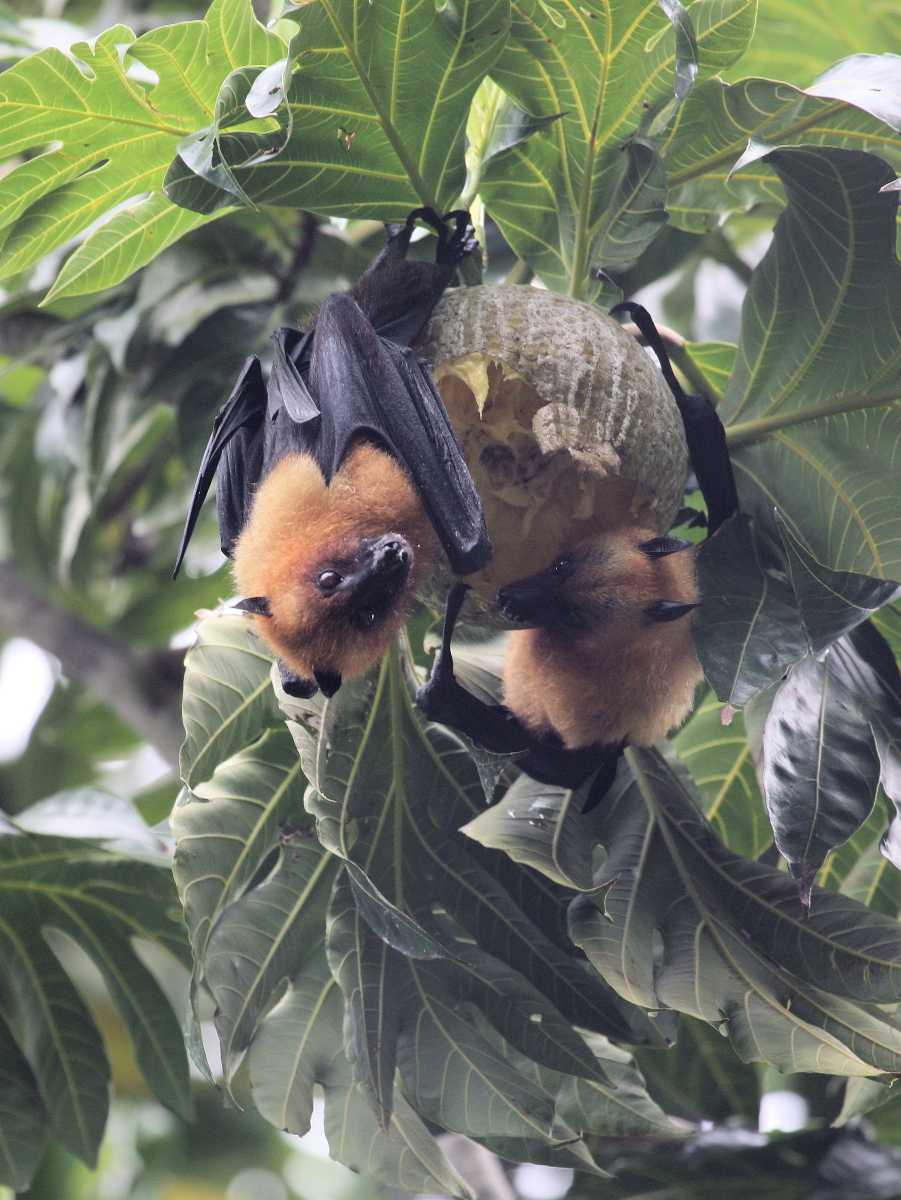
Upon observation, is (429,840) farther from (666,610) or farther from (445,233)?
(445,233)

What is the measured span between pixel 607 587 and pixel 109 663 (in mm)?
2266

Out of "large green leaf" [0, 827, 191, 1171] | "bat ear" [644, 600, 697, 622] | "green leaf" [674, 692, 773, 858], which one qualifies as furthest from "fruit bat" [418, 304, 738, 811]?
"large green leaf" [0, 827, 191, 1171]

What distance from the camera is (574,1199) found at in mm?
3350

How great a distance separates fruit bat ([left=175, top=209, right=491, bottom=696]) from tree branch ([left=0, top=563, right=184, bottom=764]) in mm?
1686

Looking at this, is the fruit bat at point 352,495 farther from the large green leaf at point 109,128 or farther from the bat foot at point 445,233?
the large green leaf at point 109,128

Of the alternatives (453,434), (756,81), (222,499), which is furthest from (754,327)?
(222,499)

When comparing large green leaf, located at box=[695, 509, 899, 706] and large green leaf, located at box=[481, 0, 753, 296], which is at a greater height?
large green leaf, located at box=[481, 0, 753, 296]

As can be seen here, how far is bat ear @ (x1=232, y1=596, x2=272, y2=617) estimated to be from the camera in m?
1.89

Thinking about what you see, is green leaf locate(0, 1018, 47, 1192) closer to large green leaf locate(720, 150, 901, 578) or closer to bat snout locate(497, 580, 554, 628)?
bat snout locate(497, 580, 554, 628)

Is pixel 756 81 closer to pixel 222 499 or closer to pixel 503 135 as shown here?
pixel 503 135

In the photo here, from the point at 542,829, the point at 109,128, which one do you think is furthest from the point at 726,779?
the point at 109,128

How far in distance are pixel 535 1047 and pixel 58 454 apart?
2.25m

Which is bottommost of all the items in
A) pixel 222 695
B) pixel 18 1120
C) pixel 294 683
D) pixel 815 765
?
pixel 18 1120

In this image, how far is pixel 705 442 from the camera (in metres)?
2.23
